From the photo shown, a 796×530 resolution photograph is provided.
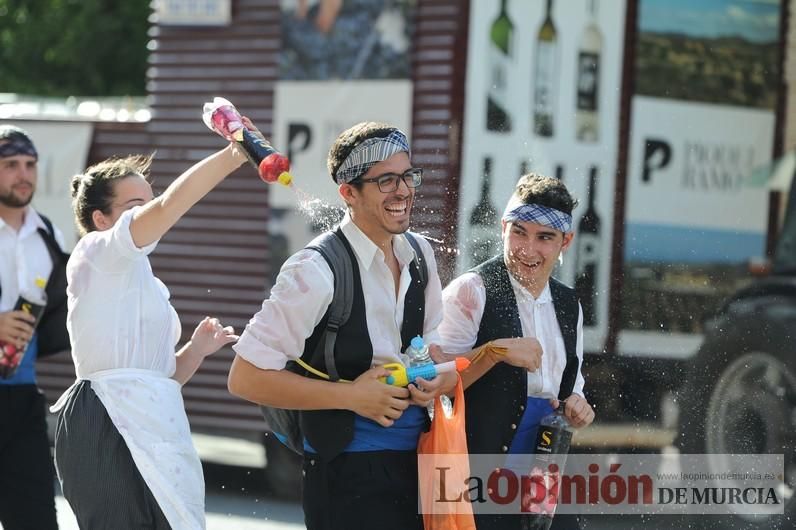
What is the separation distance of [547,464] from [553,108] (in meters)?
3.76

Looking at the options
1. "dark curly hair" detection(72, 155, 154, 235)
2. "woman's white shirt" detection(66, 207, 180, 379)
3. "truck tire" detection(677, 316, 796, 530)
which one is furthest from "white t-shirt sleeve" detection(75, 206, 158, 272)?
"truck tire" detection(677, 316, 796, 530)

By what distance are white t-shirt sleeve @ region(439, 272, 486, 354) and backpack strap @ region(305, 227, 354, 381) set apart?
51cm

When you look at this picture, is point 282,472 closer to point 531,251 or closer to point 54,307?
point 54,307

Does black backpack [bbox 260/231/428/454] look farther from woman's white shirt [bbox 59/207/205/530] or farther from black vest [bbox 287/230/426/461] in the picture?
woman's white shirt [bbox 59/207/205/530]

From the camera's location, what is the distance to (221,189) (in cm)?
907

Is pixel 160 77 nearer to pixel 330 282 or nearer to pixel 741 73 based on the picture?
pixel 741 73

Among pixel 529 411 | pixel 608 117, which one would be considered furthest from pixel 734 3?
pixel 529 411

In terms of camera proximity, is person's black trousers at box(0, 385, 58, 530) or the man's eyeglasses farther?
person's black trousers at box(0, 385, 58, 530)

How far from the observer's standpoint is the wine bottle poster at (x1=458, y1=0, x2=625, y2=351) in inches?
301

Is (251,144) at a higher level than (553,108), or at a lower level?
lower

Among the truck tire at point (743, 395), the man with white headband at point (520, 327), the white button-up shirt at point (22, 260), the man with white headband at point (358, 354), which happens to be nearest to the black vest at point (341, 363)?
the man with white headband at point (358, 354)

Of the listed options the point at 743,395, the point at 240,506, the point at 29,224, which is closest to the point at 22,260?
the point at 29,224

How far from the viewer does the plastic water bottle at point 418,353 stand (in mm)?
3867

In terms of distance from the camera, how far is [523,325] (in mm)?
4301
